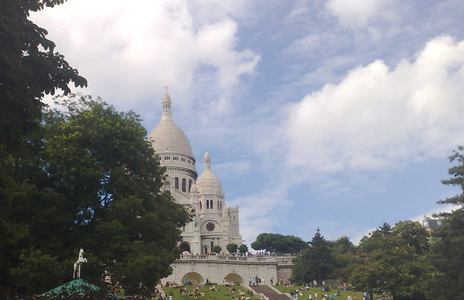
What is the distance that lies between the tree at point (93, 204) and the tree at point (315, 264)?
3168 cm

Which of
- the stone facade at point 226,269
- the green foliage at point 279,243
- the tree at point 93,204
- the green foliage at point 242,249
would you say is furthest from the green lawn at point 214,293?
the green foliage at point 279,243

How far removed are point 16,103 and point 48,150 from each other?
36.8 feet

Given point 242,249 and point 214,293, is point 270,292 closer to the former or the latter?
point 214,293

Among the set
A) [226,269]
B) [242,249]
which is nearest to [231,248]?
[242,249]

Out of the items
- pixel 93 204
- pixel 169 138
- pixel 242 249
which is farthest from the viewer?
pixel 169 138

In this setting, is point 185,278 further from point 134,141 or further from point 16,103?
point 16,103

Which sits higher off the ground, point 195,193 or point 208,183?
point 208,183

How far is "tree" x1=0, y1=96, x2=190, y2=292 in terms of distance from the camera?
75.3 feet

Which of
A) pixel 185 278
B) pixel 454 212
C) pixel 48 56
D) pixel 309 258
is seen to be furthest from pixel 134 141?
pixel 309 258

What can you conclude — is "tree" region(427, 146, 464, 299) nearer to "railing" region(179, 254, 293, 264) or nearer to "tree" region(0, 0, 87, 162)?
"tree" region(0, 0, 87, 162)

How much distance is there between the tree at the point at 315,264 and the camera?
56500 millimetres

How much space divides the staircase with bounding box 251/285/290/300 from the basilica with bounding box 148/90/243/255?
98.0ft

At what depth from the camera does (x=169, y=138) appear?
318 feet

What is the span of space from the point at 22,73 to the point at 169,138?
83422mm
